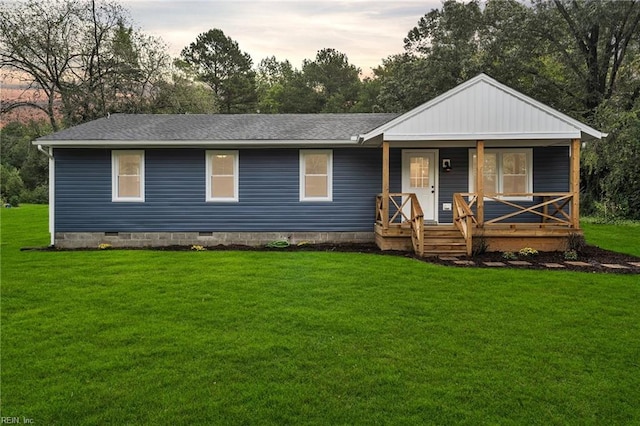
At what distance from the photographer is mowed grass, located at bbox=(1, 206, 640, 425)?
338 centimetres

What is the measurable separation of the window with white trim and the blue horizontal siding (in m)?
0.16

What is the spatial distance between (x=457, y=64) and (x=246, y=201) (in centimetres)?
1707

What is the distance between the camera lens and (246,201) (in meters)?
11.6

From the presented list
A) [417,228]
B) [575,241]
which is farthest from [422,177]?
[575,241]

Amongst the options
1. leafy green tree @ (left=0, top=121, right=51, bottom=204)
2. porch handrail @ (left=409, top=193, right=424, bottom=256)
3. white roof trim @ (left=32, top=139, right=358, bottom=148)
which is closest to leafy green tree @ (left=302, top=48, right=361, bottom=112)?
leafy green tree @ (left=0, top=121, right=51, bottom=204)

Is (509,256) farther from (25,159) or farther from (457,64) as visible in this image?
(25,159)

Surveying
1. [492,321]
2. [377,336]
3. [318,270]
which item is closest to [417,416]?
[377,336]

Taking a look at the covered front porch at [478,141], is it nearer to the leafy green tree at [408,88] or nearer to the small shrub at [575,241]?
the small shrub at [575,241]

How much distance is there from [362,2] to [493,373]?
50.5ft

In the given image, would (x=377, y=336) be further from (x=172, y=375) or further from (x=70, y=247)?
(x=70, y=247)

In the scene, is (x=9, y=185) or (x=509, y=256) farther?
(x=9, y=185)

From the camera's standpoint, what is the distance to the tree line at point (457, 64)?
18.7 metres

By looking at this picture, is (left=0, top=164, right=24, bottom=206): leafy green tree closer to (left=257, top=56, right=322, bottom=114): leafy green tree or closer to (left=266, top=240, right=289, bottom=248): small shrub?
(left=257, top=56, right=322, bottom=114): leafy green tree

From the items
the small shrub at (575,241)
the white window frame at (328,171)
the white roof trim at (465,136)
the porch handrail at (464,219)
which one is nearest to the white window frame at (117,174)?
the white window frame at (328,171)
